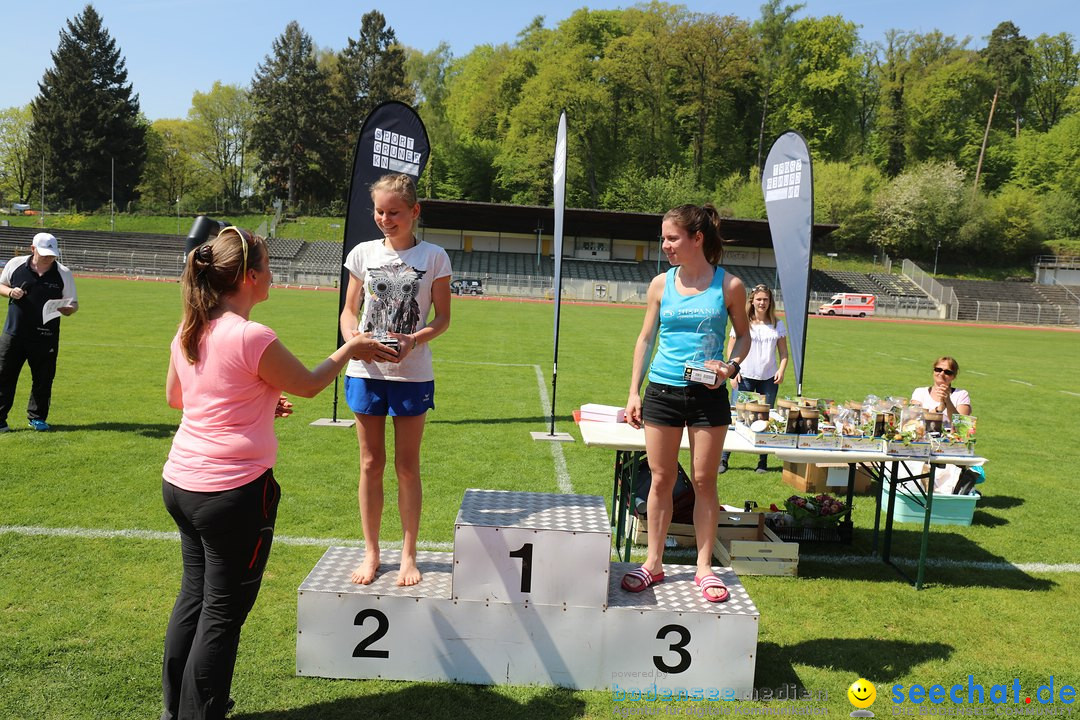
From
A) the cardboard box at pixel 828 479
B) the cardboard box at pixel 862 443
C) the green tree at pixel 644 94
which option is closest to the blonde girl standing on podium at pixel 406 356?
the cardboard box at pixel 862 443

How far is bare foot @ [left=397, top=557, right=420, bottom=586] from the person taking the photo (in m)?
3.43

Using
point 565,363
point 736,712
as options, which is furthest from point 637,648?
point 565,363

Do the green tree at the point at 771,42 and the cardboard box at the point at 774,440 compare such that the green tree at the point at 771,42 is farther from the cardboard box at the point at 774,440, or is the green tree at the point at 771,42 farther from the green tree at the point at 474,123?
the cardboard box at the point at 774,440

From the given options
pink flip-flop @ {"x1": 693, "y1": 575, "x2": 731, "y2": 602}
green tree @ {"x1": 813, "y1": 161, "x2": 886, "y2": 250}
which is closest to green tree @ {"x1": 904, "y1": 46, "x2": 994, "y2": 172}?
green tree @ {"x1": 813, "y1": 161, "x2": 886, "y2": 250}

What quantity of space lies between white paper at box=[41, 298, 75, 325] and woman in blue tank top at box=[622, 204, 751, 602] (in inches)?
246

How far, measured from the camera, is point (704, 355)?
3.70 metres

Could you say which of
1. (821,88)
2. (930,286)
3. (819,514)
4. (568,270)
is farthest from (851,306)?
(819,514)

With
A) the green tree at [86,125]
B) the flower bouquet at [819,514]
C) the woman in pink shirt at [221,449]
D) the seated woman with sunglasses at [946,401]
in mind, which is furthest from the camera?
the green tree at [86,125]

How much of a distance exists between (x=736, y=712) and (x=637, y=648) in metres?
0.47

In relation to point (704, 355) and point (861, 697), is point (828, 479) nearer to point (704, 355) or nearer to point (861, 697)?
point (704, 355)

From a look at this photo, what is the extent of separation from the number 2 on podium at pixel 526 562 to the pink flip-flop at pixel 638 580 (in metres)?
0.49

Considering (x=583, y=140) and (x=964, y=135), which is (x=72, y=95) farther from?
(x=964, y=135)

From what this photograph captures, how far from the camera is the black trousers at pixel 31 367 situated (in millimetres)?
7258

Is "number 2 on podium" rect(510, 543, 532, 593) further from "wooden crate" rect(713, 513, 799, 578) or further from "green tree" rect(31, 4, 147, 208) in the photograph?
"green tree" rect(31, 4, 147, 208)
